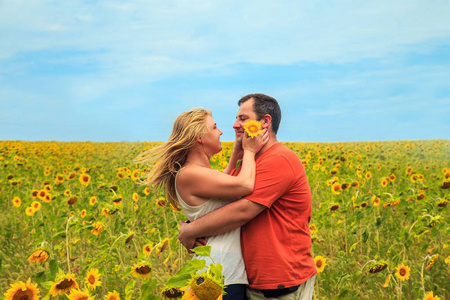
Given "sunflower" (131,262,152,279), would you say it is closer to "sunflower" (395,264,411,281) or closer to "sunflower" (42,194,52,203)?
"sunflower" (395,264,411,281)

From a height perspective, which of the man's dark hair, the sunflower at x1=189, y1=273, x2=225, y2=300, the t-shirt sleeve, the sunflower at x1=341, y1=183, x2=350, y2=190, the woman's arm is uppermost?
the man's dark hair

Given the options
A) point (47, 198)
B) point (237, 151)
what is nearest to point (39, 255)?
point (237, 151)

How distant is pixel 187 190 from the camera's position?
2.49 meters

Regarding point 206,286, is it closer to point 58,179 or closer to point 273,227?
point 273,227

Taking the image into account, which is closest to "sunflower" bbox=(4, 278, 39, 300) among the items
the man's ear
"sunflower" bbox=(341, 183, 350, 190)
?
the man's ear

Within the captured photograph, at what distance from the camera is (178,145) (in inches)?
102

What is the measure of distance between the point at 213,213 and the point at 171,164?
484mm

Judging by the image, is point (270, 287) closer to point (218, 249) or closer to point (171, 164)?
point (218, 249)

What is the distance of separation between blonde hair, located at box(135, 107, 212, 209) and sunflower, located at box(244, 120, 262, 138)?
10.0 inches

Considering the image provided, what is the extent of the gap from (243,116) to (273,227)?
28.1 inches

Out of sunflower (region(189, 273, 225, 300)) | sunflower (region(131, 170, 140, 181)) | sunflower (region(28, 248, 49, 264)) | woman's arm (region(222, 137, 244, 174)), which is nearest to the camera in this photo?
sunflower (region(189, 273, 225, 300))

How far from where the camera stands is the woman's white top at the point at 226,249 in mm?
2352

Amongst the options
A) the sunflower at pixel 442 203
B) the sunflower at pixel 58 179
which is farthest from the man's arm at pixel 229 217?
the sunflower at pixel 58 179

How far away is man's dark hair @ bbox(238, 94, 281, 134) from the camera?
2.66 m
